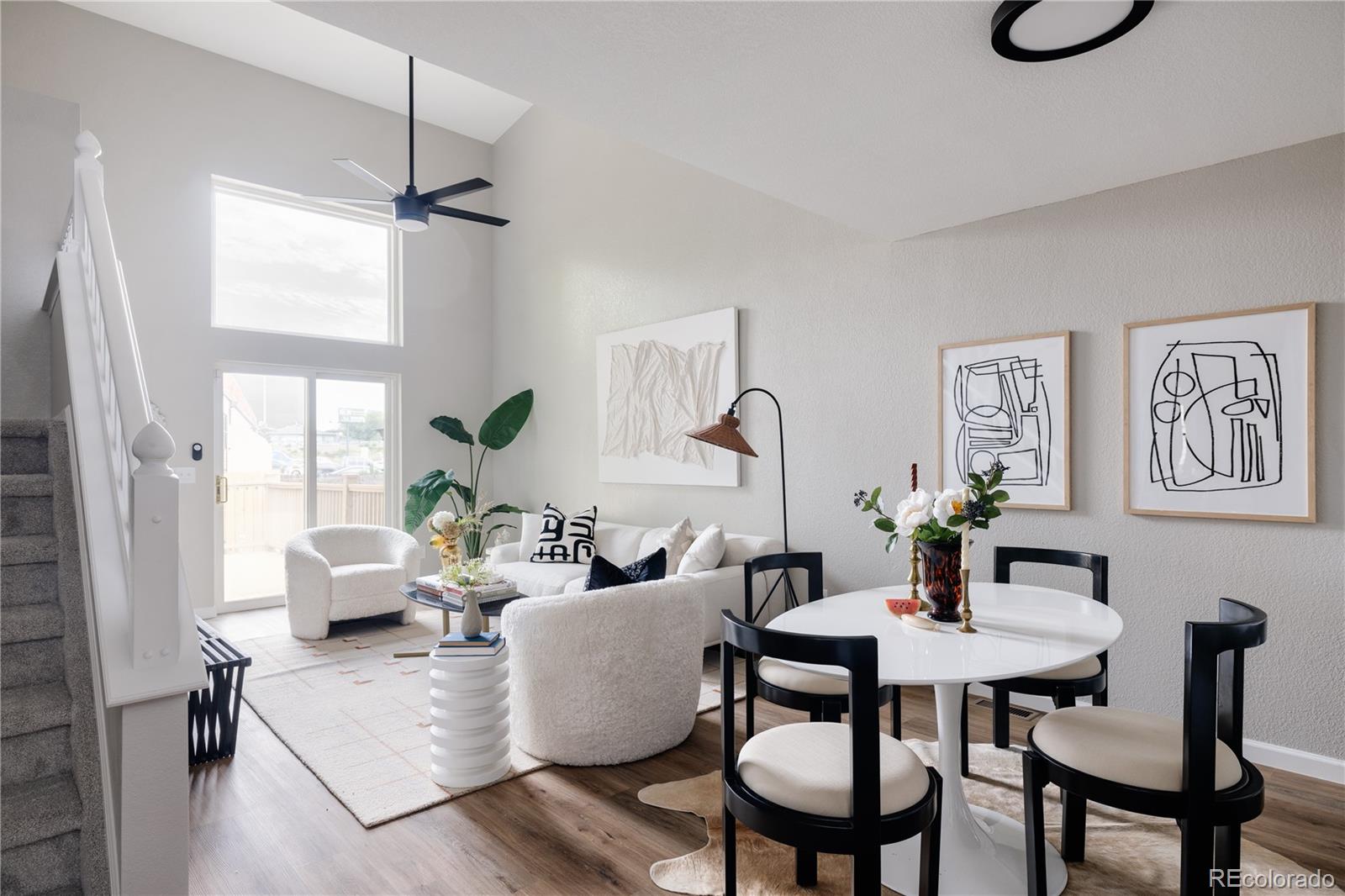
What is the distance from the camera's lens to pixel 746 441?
13.4ft

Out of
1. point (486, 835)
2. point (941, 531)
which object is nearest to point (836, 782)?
point (941, 531)

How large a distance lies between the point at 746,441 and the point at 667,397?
1337mm

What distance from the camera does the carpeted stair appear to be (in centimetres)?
165

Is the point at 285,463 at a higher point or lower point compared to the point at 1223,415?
lower

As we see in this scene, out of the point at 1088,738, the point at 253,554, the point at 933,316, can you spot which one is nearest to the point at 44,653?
the point at 1088,738

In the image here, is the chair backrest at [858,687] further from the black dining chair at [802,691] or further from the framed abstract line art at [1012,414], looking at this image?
the framed abstract line art at [1012,414]

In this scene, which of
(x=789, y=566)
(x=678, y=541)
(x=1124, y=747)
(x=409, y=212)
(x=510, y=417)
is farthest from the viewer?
(x=510, y=417)

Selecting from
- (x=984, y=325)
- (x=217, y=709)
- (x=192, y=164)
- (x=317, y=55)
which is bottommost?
(x=217, y=709)

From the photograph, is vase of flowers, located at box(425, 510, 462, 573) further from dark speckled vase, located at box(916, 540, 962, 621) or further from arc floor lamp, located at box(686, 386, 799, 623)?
dark speckled vase, located at box(916, 540, 962, 621)

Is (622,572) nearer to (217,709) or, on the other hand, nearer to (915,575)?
(915,575)

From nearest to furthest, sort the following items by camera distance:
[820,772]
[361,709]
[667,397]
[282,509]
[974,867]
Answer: [820,772]
[974,867]
[361,709]
[667,397]
[282,509]

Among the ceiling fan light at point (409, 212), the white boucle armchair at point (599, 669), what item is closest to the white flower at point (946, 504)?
the white boucle armchair at point (599, 669)

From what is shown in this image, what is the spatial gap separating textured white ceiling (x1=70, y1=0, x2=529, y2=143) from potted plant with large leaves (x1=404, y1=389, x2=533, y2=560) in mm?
2665

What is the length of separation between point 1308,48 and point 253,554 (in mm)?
6948
